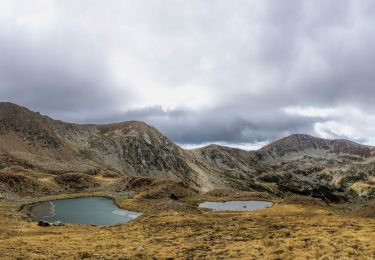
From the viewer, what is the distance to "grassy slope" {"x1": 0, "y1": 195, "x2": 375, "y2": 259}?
4034 centimetres

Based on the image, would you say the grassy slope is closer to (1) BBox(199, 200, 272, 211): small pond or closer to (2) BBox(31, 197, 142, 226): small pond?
(2) BBox(31, 197, 142, 226): small pond

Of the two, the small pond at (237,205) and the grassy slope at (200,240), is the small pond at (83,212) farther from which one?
the small pond at (237,205)

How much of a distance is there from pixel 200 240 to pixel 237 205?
2517 inches

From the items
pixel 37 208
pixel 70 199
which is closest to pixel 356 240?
pixel 37 208

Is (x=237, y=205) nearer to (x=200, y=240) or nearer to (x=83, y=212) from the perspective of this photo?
(x=83, y=212)

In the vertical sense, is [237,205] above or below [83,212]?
above

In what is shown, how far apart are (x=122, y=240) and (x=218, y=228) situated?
15.9 meters

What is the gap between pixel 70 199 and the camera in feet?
421

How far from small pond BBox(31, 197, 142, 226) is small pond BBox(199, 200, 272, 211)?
23268 mm

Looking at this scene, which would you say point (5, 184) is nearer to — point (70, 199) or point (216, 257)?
point (70, 199)

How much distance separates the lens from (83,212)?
102 metres

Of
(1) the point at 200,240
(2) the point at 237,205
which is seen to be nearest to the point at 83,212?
(2) the point at 237,205

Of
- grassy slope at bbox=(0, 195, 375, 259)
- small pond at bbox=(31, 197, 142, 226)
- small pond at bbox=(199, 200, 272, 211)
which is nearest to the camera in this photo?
grassy slope at bbox=(0, 195, 375, 259)

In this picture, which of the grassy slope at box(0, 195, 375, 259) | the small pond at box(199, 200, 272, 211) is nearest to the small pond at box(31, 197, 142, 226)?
the grassy slope at box(0, 195, 375, 259)
